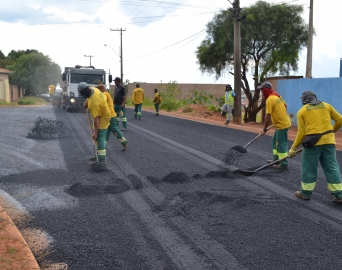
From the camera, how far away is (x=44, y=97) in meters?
Result: 51.9

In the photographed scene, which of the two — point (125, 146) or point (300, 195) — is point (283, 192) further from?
point (125, 146)

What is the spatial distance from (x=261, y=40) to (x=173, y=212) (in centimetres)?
2015

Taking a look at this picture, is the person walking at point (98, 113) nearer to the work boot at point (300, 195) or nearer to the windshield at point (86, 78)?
the work boot at point (300, 195)

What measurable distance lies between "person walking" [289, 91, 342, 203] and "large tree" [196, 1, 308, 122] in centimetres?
1776

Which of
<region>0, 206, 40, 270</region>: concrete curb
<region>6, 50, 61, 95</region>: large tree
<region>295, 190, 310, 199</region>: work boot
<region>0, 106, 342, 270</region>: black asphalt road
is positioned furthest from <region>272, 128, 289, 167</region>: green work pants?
<region>6, 50, 61, 95</region>: large tree

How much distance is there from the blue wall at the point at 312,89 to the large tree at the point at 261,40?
5415 millimetres

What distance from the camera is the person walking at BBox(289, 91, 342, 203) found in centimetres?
622

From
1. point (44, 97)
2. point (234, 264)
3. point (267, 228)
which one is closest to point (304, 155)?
point (267, 228)

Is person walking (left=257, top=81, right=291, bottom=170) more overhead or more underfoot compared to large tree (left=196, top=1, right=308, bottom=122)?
more underfoot

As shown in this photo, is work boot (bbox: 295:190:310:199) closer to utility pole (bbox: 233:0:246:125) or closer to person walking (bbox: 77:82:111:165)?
person walking (bbox: 77:82:111:165)

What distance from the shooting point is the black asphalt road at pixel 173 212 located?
439cm

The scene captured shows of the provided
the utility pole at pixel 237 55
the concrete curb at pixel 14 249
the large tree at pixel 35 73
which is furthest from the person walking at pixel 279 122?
the large tree at pixel 35 73

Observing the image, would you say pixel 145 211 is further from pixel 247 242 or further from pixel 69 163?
pixel 69 163

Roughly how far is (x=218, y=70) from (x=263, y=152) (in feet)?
53.8
